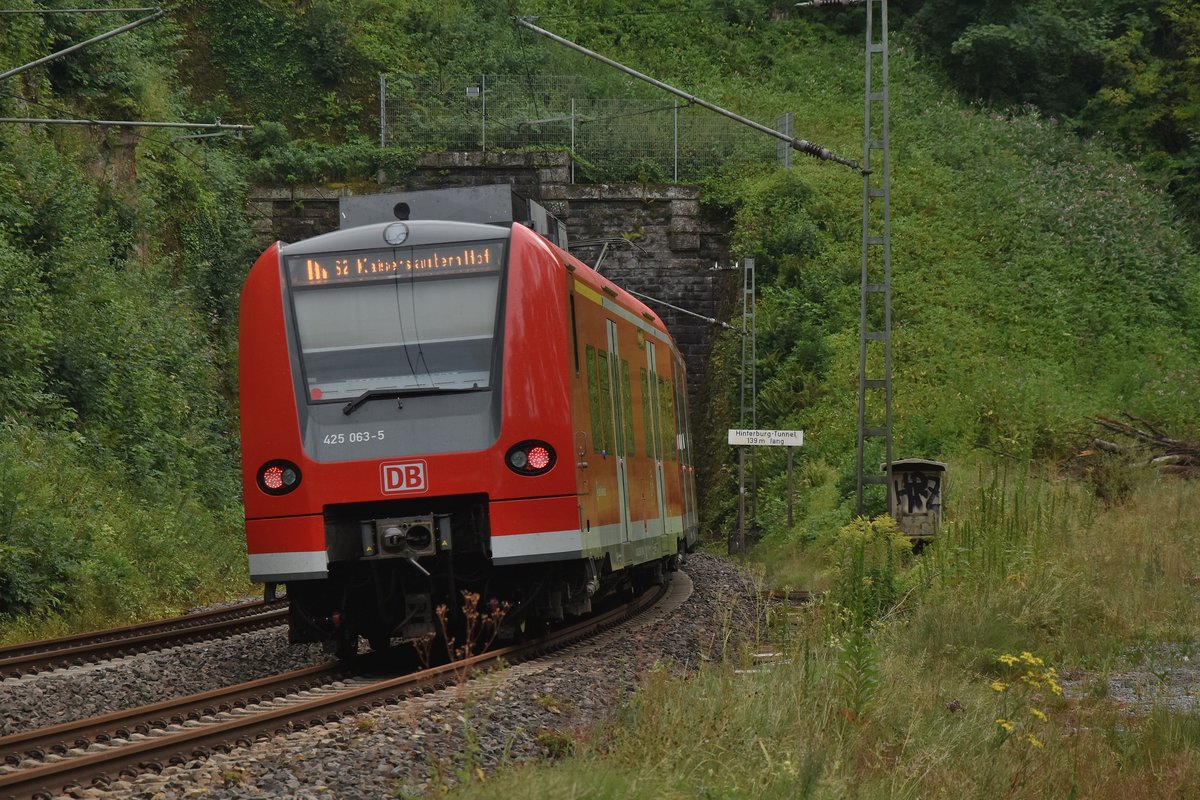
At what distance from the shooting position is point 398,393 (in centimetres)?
1045

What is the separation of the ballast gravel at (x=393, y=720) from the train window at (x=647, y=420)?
8.78ft

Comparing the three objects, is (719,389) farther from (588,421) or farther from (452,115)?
(588,421)

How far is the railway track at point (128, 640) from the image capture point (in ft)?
36.0

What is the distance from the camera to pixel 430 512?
411 inches

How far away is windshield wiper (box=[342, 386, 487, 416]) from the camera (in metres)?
10.4

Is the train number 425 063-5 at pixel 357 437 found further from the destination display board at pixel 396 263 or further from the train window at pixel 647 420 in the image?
the train window at pixel 647 420

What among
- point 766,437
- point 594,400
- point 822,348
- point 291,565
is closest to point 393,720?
point 291,565

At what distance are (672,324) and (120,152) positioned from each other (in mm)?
13185

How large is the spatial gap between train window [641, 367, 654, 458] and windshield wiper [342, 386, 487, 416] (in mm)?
4437

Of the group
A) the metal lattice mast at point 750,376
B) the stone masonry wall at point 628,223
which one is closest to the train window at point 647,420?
the metal lattice mast at point 750,376

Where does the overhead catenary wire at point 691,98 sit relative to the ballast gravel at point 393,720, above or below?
above

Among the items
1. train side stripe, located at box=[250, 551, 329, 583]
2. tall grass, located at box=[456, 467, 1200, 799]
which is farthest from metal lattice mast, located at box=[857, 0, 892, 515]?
train side stripe, located at box=[250, 551, 329, 583]

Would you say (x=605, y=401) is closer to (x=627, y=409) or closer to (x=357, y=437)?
(x=627, y=409)

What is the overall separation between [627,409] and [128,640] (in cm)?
476
